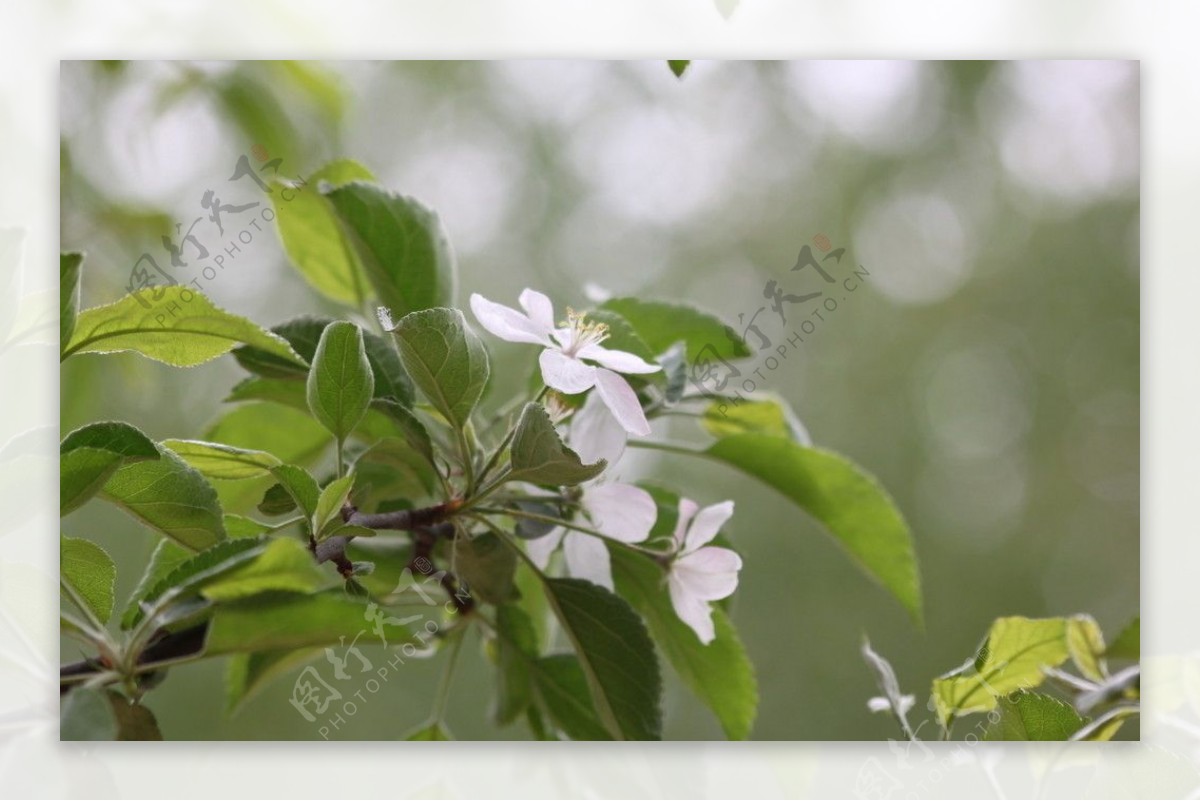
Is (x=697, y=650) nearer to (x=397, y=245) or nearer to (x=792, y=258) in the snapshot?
(x=397, y=245)

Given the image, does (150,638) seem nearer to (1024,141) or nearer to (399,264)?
(399,264)

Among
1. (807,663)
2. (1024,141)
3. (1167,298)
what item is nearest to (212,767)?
(1167,298)

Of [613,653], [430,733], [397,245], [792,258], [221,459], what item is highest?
[792,258]

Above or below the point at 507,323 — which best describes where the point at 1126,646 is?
below

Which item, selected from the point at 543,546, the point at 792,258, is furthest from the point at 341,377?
the point at 792,258

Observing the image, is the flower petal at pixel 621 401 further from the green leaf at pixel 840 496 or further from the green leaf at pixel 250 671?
the green leaf at pixel 250 671

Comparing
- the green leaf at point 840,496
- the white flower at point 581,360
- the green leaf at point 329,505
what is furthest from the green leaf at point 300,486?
the green leaf at point 840,496
